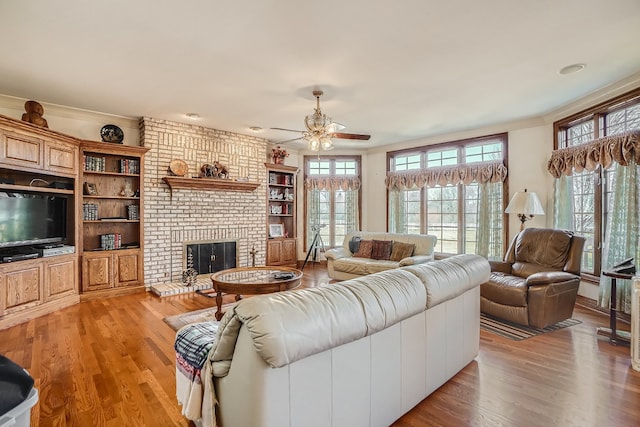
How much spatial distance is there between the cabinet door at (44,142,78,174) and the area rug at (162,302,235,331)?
7.92 ft

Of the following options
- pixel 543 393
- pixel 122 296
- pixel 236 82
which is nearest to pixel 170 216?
pixel 122 296

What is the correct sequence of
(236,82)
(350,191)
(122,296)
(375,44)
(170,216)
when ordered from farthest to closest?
(350,191)
(170,216)
(122,296)
(236,82)
(375,44)

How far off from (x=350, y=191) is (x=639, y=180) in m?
4.73

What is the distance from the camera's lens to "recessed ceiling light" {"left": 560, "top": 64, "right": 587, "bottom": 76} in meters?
3.18

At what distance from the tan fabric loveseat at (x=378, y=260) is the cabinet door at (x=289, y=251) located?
154 cm

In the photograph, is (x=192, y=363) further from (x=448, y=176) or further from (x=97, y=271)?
(x=448, y=176)

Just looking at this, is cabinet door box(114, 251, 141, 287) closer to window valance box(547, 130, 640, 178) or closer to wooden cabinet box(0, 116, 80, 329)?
wooden cabinet box(0, 116, 80, 329)

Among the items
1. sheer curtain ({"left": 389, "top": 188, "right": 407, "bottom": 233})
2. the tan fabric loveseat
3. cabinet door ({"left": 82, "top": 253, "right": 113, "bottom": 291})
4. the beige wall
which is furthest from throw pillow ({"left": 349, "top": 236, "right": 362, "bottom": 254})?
the beige wall

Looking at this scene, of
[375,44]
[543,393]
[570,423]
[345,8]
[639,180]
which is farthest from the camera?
[639,180]

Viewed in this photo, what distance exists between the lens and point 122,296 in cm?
457

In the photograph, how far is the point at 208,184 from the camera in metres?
5.45

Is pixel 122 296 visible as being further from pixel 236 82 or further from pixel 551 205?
pixel 551 205

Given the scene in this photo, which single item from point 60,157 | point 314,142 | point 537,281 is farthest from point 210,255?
point 537,281

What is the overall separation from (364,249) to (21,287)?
458 cm
